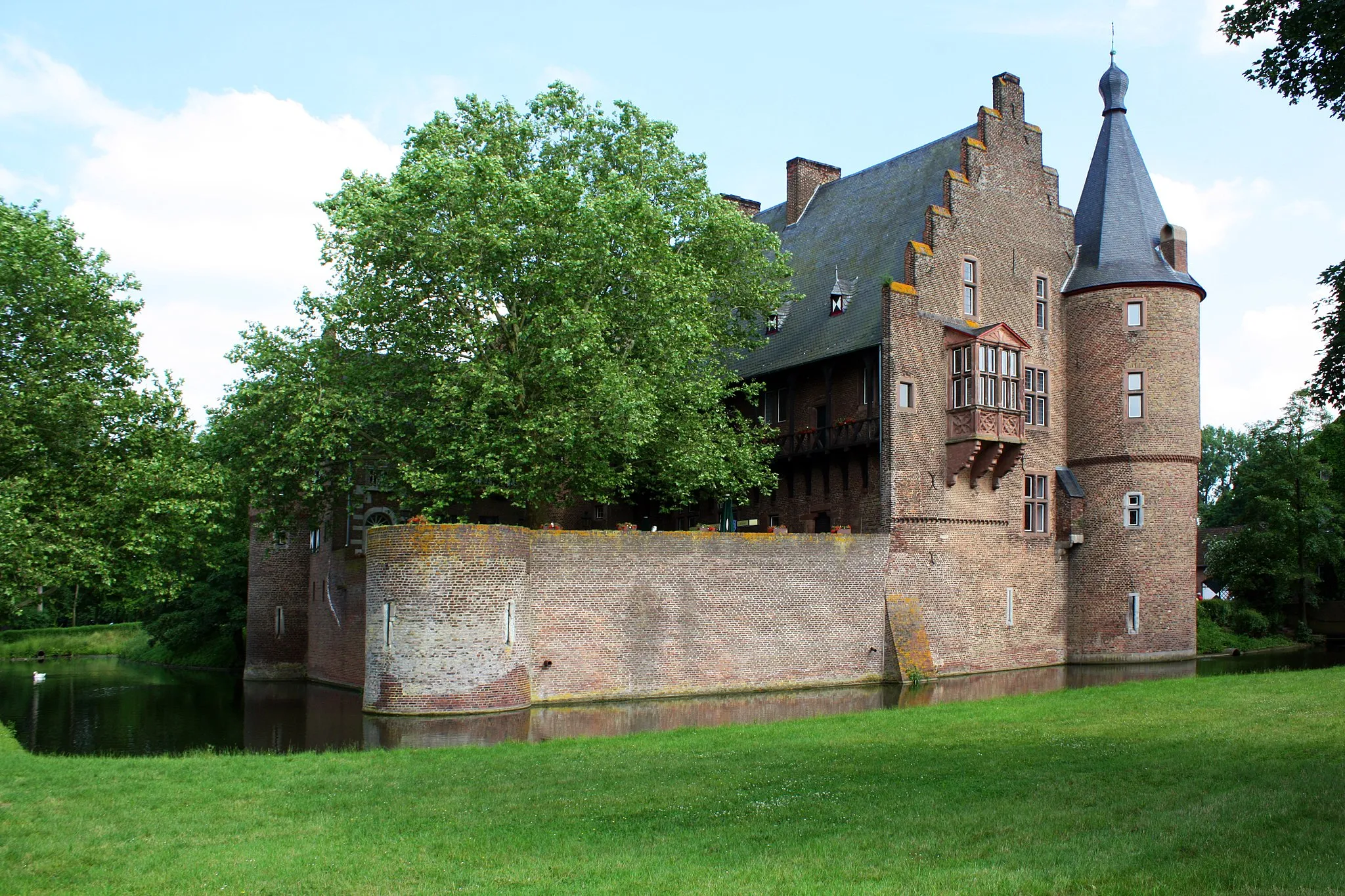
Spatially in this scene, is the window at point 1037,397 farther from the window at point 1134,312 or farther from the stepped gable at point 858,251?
the stepped gable at point 858,251

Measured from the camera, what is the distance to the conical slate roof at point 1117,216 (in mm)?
31781

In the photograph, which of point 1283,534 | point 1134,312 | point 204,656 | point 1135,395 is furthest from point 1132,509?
point 204,656

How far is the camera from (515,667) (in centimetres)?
2189

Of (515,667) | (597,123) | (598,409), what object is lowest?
(515,667)

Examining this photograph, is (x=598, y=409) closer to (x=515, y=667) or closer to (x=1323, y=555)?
(x=515, y=667)

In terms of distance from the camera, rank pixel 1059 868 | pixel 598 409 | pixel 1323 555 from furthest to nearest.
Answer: pixel 1323 555, pixel 598 409, pixel 1059 868

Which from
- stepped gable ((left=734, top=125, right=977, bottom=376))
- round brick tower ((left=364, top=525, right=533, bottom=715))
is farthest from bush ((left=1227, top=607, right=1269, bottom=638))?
round brick tower ((left=364, top=525, right=533, bottom=715))

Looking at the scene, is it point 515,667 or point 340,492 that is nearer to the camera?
point 515,667

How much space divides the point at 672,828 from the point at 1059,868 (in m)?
3.14

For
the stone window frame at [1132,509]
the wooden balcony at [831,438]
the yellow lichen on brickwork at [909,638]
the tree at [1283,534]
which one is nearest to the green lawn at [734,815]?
the yellow lichen on brickwork at [909,638]

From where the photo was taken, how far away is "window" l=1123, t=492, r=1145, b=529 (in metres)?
31.3

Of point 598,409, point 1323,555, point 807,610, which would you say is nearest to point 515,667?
point 598,409

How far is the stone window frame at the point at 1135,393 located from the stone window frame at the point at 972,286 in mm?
4941

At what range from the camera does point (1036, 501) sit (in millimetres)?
31484
